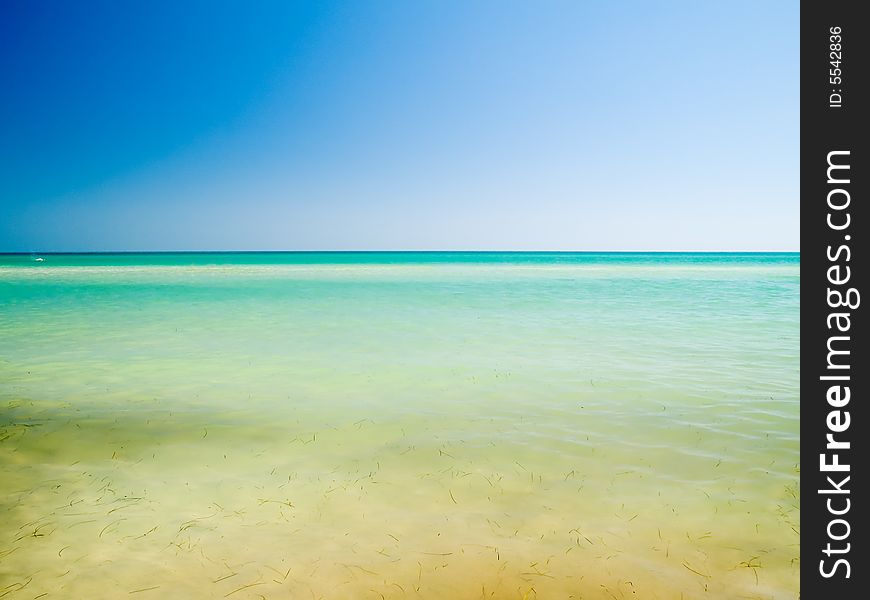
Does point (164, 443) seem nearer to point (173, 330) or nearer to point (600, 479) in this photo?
point (600, 479)

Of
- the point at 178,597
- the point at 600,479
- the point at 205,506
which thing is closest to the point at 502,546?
the point at 600,479

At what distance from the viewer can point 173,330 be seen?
1188 cm

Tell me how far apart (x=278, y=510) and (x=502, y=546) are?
59.4 inches

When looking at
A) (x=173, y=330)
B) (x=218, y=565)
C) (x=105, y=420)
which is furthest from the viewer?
(x=173, y=330)

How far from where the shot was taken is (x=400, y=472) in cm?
422

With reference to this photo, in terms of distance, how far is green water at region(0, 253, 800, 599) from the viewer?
2.89 metres

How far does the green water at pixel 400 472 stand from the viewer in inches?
114

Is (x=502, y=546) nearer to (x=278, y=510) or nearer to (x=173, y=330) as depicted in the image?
(x=278, y=510)

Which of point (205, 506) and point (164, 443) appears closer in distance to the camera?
point (205, 506)
